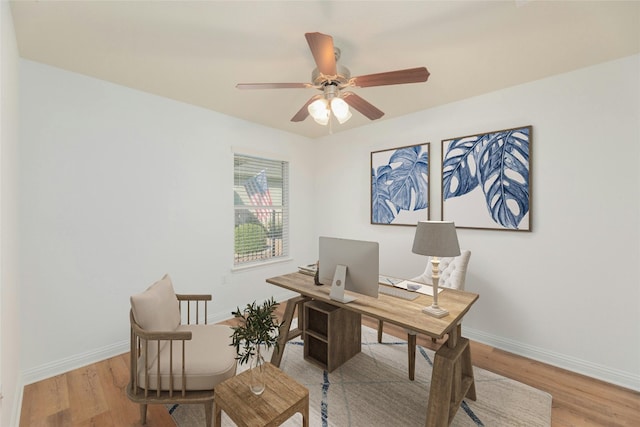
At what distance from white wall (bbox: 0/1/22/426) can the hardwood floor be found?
0.59 feet

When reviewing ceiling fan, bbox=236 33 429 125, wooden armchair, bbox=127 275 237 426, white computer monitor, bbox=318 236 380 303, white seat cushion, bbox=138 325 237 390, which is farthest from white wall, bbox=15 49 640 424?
white computer monitor, bbox=318 236 380 303

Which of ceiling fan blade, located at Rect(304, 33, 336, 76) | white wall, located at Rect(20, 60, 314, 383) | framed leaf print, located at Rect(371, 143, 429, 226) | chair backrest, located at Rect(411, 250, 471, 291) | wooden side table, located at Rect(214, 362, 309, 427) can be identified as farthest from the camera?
framed leaf print, located at Rect(371, 143, 429, 226)

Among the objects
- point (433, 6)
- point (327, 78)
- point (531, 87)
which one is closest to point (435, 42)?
point (433, 6)

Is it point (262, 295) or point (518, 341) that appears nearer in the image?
point (518, 341)

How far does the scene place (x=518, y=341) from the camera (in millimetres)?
2613

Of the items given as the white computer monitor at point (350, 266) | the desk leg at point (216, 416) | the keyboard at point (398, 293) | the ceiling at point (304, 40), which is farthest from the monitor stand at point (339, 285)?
the ceiling at point (304, 40)

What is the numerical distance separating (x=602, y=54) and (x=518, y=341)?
2.53 metres

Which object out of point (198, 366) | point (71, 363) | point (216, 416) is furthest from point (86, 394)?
point (216, 416)

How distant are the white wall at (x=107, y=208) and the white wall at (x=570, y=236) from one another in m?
2.77

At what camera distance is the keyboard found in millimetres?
1992

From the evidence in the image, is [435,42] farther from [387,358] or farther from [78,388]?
[78,388]

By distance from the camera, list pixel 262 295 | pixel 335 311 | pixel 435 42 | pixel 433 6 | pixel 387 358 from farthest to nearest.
Result: pixel 262 295
pixel 387 358
pixel 335 311
pixel 435 42
pixel 433 6

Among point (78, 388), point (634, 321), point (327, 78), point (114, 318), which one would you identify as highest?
point (327, 78)

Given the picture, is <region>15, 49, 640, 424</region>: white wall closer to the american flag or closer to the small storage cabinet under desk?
the american flag
